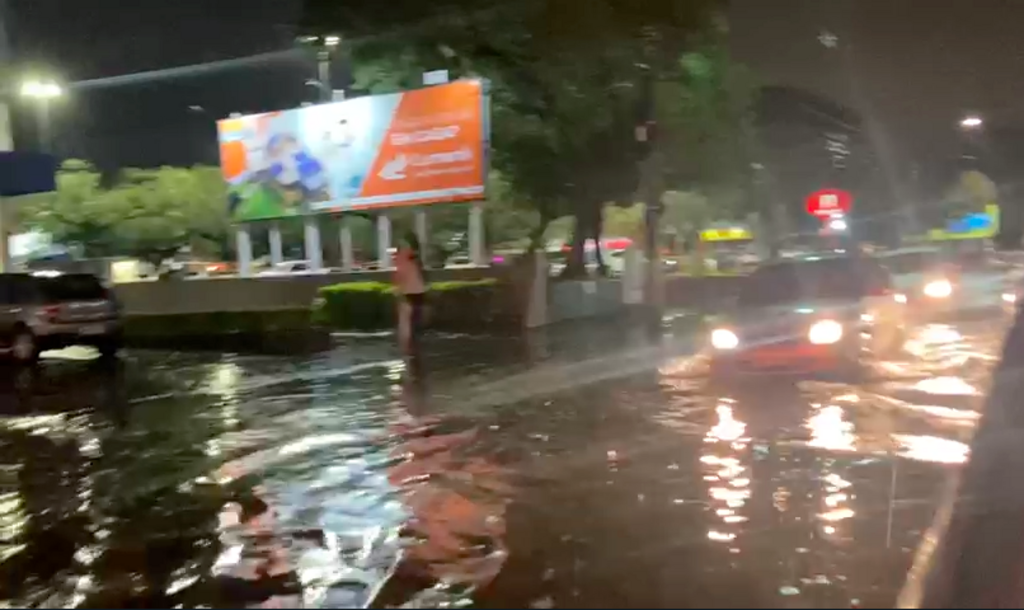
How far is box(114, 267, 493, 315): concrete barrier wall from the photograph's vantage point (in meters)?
31.5

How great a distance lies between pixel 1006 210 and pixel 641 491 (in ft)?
217

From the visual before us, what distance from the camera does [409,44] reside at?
2636 centimetres

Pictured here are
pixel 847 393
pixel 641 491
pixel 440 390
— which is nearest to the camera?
pixel 641 491

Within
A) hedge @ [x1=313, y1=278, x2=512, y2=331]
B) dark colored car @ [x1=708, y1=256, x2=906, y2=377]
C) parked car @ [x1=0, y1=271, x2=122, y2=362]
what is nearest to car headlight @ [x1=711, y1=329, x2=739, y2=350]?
dark colored car @ [x1=708, y1=256, x2=906, y2=377]

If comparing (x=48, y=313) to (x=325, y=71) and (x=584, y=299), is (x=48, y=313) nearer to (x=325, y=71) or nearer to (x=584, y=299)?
(x=584, y=299)

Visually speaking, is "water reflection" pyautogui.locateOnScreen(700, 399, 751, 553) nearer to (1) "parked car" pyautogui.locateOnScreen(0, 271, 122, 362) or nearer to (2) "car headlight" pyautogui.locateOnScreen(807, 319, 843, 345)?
(2) "car headlight" pyautogui.locateOnScreen(807, 319, 843, 345)

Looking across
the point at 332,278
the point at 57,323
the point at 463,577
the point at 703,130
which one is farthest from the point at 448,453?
the point at 703,130

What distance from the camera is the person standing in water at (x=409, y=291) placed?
17844mm

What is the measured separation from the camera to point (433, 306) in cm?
2572

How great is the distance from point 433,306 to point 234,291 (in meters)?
8.93

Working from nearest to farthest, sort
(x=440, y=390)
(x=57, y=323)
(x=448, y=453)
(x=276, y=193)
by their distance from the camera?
(x=448, y=453)
(x=440, y=390)
(x=57, y=323)
(x=276, y=193)

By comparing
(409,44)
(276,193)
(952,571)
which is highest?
(409,44)

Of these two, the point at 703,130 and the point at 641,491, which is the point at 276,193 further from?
the point at 641,491

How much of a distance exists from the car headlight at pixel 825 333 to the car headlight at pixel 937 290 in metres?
16.3
